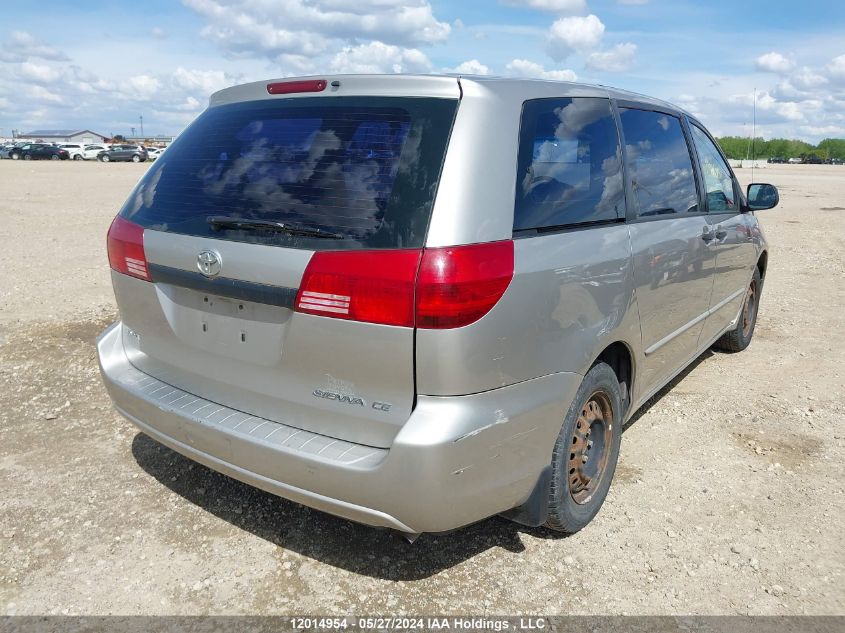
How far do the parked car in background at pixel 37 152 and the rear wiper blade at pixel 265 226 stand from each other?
61.5m

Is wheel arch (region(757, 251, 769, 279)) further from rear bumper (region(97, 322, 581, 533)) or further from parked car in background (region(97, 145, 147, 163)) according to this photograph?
parked car in background (region(97, 145, 147, 163))

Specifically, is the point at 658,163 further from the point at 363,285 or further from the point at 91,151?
the point at 91,151

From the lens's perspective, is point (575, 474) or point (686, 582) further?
point (575, 474)

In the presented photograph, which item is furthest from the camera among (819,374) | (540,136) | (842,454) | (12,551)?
(819,374)

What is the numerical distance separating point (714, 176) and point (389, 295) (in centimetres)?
328

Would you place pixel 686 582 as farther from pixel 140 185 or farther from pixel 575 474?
pixel 140 185

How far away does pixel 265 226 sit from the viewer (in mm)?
2514

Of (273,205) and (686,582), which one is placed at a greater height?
(273,205)

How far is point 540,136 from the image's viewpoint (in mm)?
2721

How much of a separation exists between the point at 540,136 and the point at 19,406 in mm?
3757

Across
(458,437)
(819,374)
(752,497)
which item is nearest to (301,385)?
(458,437)

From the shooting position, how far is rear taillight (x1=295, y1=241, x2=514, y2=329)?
2242mm

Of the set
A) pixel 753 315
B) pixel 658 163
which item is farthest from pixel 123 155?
pixel 658 163

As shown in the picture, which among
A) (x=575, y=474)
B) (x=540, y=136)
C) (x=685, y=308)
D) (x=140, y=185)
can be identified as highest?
(x=540, y=136)
